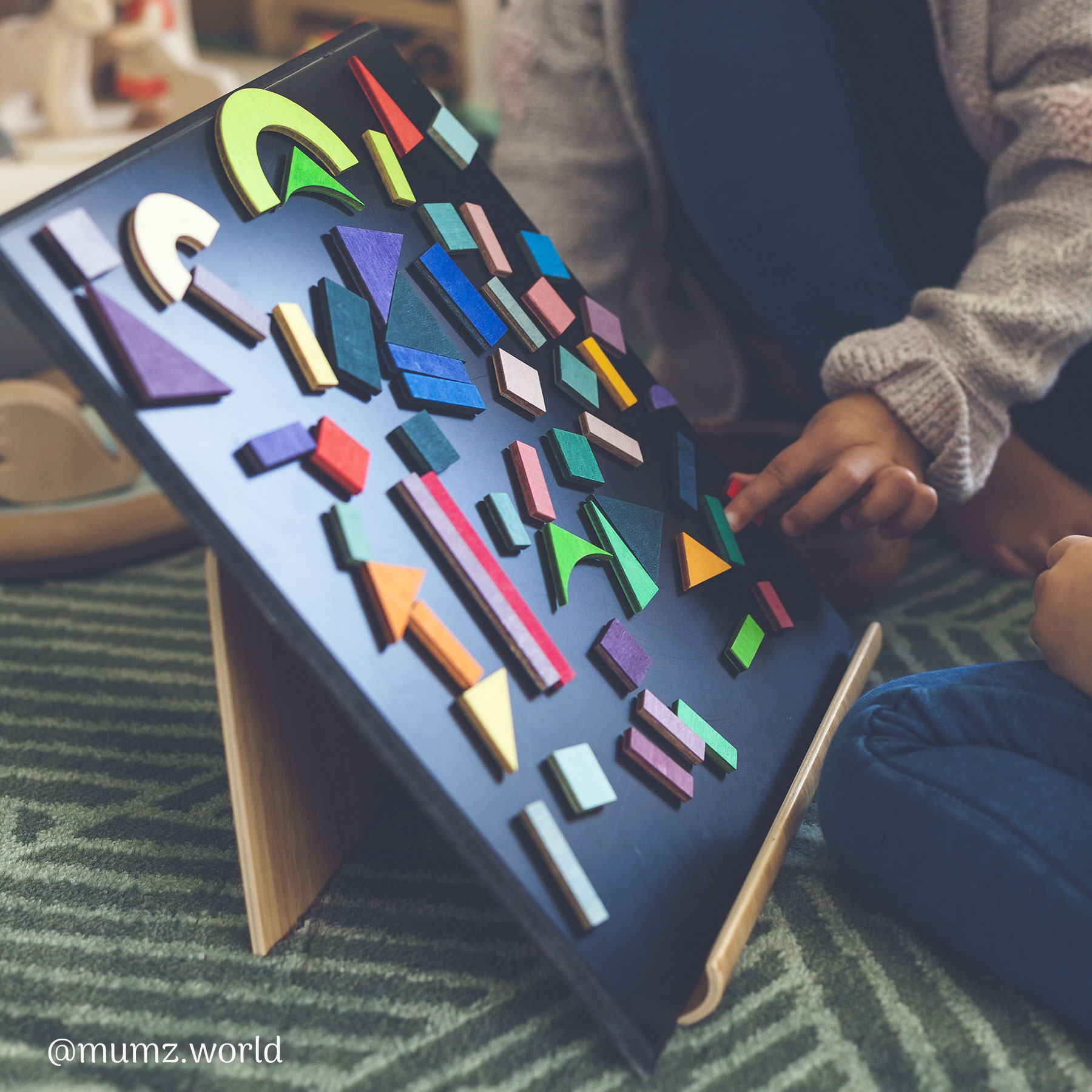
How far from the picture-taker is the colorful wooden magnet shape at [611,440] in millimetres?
466

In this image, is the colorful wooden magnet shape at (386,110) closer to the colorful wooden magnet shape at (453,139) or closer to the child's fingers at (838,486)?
the colorful wooden magnet shape at (453,139)

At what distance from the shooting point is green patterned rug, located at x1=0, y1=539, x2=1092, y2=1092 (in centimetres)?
34

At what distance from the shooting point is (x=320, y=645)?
0.99 ft

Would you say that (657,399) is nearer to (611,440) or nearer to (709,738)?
(611,440)

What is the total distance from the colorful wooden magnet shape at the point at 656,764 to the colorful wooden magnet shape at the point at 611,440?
0.16 m

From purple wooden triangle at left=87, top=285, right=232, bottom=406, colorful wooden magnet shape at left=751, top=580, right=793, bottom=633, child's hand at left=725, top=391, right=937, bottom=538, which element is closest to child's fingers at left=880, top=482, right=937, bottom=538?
child's hand at left=725, top=391, right=937, bottom=538

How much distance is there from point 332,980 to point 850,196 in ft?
2.11

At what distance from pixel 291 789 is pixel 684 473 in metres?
0.28

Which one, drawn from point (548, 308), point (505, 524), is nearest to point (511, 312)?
point (548, 308)

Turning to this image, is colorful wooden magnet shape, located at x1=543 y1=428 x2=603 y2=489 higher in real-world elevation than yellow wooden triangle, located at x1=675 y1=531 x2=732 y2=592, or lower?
higher

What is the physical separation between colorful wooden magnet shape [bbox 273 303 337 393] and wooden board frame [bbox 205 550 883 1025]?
0.09 metres

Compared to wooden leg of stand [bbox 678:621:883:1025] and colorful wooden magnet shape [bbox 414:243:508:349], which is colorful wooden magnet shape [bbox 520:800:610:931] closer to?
wooden leg of stand [bbox 678:621:883:1025]

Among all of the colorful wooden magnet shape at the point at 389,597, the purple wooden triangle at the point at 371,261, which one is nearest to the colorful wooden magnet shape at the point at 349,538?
the colorful wooden magnet shape at the point at 389,597

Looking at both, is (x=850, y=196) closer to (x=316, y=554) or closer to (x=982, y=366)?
(x=982, y=366)
